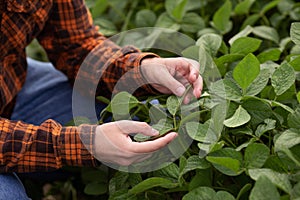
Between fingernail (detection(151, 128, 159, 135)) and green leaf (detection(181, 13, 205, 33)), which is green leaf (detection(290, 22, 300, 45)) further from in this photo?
green leaf (detection(181, 13, 205, 33))

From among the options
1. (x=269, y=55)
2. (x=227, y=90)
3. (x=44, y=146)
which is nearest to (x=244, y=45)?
(x=269, y=55)

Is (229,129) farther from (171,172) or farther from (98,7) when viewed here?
(98,7)

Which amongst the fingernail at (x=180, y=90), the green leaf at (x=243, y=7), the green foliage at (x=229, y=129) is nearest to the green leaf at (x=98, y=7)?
the green leaf at (x=243, y=7)

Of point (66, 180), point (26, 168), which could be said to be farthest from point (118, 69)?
point (66, 180)

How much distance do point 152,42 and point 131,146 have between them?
18.9 inches

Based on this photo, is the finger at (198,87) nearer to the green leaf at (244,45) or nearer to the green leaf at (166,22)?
the green leaf at (244,45)

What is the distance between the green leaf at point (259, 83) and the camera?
862mm

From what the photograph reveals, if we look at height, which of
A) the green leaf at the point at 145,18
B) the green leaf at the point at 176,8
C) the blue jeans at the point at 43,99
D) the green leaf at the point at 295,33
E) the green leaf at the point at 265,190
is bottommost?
the blue jeans at the point at 43,99

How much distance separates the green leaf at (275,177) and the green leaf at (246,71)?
162 millimetres

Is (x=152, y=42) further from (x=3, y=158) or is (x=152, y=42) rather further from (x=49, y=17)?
(x=3, y=158)

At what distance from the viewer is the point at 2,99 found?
1.08 m

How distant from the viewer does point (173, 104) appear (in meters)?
0.90

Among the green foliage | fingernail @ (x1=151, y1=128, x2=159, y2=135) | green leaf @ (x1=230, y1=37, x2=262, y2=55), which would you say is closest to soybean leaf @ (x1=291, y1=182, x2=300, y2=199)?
the green foliage

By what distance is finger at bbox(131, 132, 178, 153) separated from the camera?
820 millimetres
